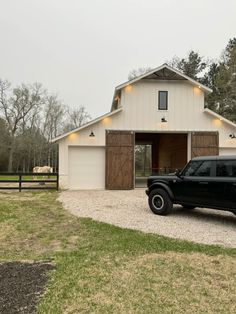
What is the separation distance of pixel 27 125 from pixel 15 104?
336cm

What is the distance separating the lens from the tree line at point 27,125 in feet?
124

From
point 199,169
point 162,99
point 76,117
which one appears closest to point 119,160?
point 162,99

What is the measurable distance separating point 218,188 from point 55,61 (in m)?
31.8

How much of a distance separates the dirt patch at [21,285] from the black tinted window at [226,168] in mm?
4891

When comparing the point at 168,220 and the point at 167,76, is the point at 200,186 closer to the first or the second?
the point at 168,220

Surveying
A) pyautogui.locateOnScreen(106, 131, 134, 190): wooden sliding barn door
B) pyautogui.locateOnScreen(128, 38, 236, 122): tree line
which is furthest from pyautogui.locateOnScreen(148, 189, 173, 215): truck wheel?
pyautogui.locateOnScreen(128, 38, 236, 122): tree line

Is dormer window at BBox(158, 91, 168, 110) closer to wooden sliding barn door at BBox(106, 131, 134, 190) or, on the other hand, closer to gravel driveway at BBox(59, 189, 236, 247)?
wooden sliding barn door at BBox(106, 131, 134, 190)

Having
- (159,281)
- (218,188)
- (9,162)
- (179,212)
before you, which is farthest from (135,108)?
(9,162)

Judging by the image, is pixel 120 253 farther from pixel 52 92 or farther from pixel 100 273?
pixel 52 92

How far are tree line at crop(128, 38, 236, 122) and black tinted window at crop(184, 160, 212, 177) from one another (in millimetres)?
23410

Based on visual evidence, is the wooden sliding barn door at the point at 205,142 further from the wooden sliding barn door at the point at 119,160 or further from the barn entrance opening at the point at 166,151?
the wooden sliding barn door at the point at 119,160

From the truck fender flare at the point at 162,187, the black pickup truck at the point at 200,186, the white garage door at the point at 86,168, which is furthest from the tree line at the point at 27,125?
the black pickup truck at the point at 200,186

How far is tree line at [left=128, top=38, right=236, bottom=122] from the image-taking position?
2978 cm

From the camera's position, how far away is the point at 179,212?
8.94m
